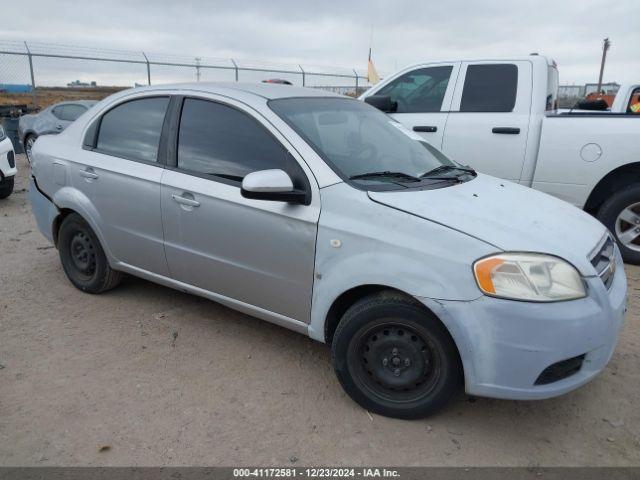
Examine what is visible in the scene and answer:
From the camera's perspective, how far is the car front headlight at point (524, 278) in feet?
7.75

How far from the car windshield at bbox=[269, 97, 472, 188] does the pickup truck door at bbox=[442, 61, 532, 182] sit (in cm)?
200

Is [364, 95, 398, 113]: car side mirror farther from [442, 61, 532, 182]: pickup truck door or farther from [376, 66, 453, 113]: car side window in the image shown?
[442, 61, 532, 182]: pickup truck door

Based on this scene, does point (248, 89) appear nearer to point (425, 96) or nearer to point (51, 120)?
point (425, 96)

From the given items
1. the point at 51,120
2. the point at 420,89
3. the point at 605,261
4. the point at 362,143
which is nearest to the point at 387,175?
the point at 362,143

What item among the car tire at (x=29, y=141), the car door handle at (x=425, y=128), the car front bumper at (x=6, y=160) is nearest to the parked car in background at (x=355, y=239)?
the car door handle at (x=425, y=128)

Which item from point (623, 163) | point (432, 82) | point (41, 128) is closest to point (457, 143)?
point (432, 82)

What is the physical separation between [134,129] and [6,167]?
5.36 m

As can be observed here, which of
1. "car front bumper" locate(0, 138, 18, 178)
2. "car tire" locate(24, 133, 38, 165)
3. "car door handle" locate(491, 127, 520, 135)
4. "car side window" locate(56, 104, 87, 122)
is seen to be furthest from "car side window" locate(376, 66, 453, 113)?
"car tire" locate(24, 133, 38, 165)

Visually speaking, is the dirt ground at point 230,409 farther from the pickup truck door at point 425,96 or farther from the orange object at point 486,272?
the pickup truck door at point 425,96

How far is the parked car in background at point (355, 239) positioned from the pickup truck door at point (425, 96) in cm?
214

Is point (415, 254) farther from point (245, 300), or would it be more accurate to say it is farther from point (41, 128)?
point (41, 128)

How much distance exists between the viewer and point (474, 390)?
8.20 feet

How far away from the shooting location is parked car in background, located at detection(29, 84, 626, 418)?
2.41 meters

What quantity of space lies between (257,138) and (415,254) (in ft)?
4.15
